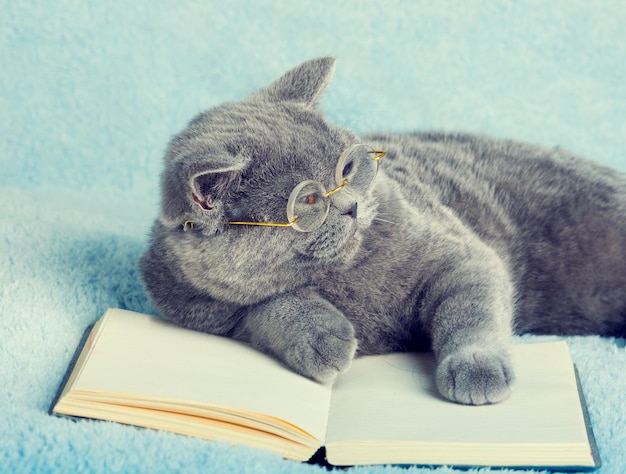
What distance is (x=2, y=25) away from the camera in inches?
90.0

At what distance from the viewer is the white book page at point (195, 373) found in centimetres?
115

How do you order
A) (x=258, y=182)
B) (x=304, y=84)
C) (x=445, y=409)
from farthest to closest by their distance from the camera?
(x=304, y=84)
(x=258, y=182)
(x=445, y=409)

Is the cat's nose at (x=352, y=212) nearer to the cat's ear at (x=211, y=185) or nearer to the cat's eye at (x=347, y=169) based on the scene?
the cat's eye at (x=347, y=169)

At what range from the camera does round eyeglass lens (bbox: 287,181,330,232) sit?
1246 mm

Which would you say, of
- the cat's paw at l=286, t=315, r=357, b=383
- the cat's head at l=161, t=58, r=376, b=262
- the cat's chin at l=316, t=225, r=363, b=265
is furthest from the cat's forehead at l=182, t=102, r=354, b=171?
the cat's paw at l=286, t=315, r=357, b=383

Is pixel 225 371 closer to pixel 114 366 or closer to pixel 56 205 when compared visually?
pixel 114 366

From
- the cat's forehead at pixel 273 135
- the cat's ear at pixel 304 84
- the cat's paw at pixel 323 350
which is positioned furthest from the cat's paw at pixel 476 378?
the cat's ear at pixel 304 84

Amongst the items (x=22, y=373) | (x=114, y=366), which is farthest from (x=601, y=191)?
(x=22, y=373)

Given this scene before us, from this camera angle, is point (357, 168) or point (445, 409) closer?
point (445, 409)

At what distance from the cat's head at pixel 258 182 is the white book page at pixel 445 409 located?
0.21 m

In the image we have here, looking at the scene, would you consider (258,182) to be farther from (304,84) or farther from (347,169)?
(304,84)

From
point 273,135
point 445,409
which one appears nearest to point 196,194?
point 273,135

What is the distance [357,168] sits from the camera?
51.9 inches

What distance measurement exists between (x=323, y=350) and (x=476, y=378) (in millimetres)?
226
